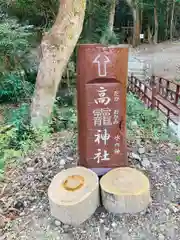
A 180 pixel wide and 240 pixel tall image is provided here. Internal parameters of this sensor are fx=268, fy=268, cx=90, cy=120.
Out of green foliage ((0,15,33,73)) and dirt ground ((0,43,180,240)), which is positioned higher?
green foliage ((0,15,33,73))

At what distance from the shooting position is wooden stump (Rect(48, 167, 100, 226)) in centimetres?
211

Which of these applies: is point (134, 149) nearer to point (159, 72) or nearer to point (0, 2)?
point (0, 2)

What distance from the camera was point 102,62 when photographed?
2.27m

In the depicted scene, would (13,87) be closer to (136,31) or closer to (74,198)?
(74,198)

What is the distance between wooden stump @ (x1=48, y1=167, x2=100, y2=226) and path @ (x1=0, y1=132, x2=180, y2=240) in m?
0.08

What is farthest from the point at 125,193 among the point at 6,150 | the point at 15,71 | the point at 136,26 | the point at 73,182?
the point at 136,26

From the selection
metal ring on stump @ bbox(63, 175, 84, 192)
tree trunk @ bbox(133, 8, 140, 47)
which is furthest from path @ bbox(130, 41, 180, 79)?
metal ring on stump @ bbox(63, 175, 84, 192)

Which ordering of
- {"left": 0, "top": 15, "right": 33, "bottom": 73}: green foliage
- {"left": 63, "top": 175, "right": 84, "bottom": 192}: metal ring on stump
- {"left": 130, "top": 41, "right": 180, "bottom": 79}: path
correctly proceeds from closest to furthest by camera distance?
{"left": 63, "top": 175, "right": 84, "bottom": 192}: metal ring on stump → {"left": 0, "top": 15, "right": 33, "bottom": 73}: green foliage → {"left": 130, "top": 41, "right": 180, "bottom": 79}: path

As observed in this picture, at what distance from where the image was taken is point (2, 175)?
2850 millimetres

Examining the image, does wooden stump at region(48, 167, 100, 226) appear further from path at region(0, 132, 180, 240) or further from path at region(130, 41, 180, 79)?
path at region(130, 41, 180, 79)

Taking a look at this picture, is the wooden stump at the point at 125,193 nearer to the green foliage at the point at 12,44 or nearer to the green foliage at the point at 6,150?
the green foliage at the point at 6,150

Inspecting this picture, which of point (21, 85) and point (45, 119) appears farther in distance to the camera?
Answer: point (21, 85)

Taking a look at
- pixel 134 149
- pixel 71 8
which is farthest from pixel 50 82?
pixel 134 149

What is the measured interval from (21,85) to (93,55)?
16.6 feet
